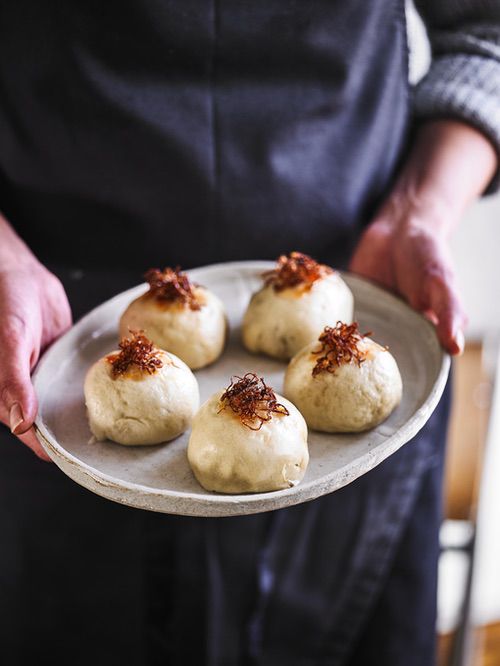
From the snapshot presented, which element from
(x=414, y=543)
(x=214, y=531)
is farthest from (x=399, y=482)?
(x=214, y=531)

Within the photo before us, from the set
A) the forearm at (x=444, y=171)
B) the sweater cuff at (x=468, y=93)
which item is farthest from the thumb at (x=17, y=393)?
the sweater cuff at (x=468, y=93)

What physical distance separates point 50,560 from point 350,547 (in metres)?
0.64

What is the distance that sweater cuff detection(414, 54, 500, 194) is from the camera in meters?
1.46

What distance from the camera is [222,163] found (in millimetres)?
1309

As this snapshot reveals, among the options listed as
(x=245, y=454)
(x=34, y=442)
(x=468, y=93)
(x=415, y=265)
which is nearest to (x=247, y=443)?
(x=245, y=454)

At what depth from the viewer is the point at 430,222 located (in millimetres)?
1369

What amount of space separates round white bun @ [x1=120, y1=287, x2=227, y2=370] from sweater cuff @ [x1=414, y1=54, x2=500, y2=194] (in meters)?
0.68

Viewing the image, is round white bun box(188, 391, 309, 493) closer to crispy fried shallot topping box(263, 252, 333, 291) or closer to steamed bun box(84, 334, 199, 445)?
steamed bun box(84, 334, 199, 445)

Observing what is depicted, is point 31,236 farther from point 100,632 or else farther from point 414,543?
point 414,543

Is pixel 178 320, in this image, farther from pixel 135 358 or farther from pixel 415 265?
pixel 415 265

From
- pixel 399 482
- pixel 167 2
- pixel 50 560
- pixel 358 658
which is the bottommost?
pixel 358 658

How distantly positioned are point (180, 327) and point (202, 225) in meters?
0.26

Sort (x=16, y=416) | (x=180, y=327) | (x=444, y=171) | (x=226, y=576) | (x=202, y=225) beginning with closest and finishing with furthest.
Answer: (x=16, y=416), (x=180, y=327), (x=202, y=225), (x=444, y=171), (x=226, y=576)

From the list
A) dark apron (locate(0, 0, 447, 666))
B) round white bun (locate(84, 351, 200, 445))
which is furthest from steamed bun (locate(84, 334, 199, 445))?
dark apron (locate(0, 0, 447, 666))
